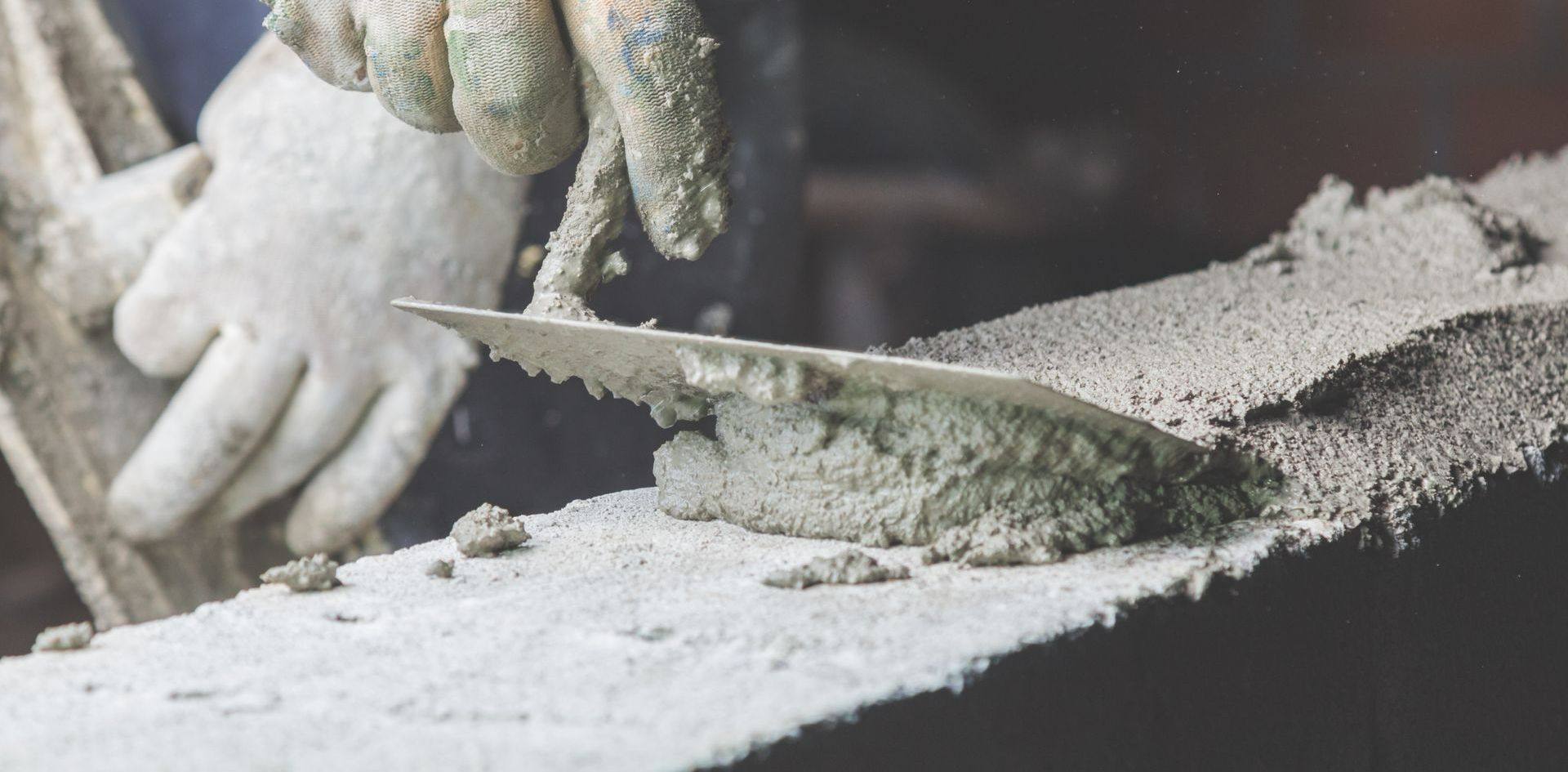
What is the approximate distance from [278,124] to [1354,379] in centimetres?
147

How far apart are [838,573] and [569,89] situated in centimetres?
46

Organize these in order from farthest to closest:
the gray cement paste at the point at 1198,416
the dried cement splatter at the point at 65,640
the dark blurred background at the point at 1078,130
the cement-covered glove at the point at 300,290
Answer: the dark blurred background at the point at 1078,130 < the cement-covered glove at the point at 300,290 < the gray cement paste at the point at 1198,416 < the dried cement splatter at the point at 65,640

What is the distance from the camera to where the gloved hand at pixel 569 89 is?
1.03 metres

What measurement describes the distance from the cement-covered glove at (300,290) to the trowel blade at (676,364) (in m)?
0.94

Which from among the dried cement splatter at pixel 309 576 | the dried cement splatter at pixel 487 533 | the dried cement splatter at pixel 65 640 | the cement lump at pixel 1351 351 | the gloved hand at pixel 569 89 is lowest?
the cement lump at pixel 1351 351

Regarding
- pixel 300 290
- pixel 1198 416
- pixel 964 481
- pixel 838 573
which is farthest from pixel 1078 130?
pixel 838 573

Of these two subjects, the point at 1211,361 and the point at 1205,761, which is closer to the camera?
the point at 1205,761

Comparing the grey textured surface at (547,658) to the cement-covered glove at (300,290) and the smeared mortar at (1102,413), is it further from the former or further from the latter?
the cement-covered glove at (300,290)

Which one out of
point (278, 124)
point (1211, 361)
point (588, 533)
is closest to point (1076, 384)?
point (1211, 361)

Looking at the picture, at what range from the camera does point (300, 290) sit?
1.96 metres

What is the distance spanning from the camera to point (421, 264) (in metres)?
2.00

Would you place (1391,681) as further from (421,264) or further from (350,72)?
(421,264)

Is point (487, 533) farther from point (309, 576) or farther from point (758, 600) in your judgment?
point (758, 600)

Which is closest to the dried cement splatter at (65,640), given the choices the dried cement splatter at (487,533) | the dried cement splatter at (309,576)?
the dried cement splatter at (309,576)
